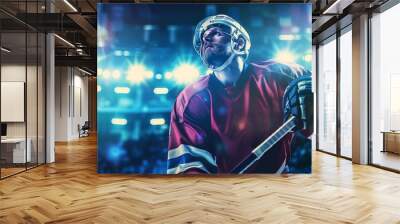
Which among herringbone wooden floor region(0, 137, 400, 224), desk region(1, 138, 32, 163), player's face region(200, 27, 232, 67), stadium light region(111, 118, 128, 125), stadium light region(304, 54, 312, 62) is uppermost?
player's face region(200, 27, 232, 67)

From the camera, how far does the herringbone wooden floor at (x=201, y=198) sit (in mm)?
Result: 4031

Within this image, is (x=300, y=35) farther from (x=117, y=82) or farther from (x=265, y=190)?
(x=117, y=82)

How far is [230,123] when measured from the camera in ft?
22.1

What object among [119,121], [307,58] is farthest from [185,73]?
[307,58]

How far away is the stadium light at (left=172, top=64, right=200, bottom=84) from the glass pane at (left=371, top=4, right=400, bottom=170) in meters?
4.11

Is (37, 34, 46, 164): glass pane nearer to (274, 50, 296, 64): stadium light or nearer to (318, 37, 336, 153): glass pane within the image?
(274, 50, 296, 64): stadium light

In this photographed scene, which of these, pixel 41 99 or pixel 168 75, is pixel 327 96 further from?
pixel 41 99

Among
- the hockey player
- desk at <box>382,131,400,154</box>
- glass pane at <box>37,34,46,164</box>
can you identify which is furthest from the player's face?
desk at <box>382,131,400,154</box>

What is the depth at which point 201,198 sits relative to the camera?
4941 mm

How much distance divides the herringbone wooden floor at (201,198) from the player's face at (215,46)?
217 cm

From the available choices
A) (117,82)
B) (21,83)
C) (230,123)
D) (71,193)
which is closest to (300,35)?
(230,123)

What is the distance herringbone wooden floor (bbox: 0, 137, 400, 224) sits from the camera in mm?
4031

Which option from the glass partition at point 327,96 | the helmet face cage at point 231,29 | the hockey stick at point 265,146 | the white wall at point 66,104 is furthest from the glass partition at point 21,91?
the white wall at point 66,104

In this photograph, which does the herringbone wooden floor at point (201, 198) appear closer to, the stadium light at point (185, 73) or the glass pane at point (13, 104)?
the glass pane at point (13, 104)
